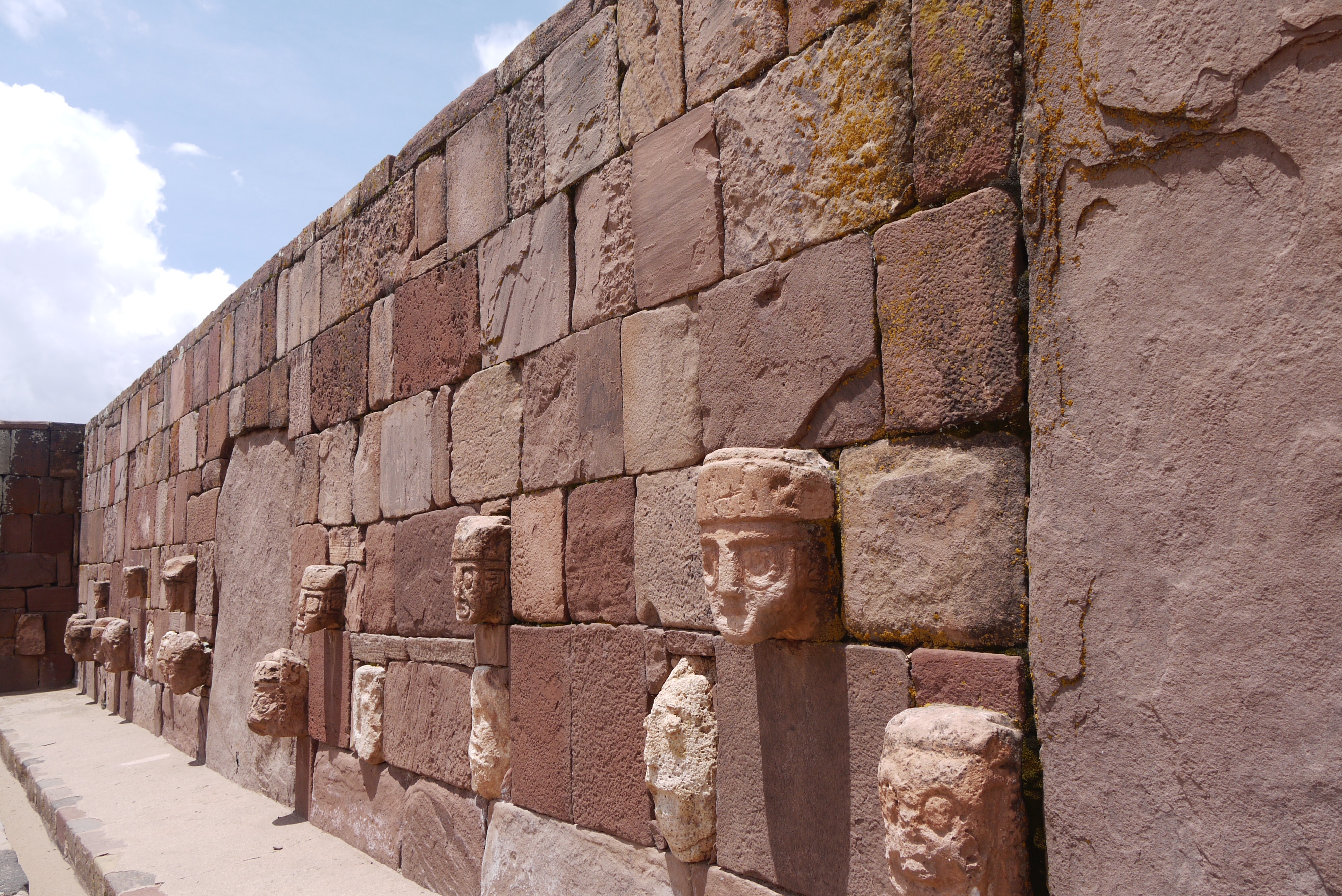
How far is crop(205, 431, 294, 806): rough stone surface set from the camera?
6.38 metres

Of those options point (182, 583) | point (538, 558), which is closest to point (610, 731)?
point (538, 558)

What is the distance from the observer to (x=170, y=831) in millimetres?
5672

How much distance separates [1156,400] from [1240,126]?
19.7 inches

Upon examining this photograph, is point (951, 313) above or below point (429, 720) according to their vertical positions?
above

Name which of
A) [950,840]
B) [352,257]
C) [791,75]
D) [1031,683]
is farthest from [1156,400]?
[352,257]

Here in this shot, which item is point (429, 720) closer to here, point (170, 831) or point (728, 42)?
point (170, 831)

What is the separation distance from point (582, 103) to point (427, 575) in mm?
2301

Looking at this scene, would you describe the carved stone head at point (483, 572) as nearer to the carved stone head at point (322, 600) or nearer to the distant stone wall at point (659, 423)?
the distant stone wall at point (659, 423)

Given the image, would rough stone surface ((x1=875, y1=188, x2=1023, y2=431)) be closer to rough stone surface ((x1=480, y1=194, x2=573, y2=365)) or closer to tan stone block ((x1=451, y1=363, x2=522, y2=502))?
rough stone surface ((x1=480, y1=194, x2=573, y2=365))

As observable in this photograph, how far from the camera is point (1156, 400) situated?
182 centimetres

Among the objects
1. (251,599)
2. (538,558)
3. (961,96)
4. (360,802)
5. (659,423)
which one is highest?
(961,96)

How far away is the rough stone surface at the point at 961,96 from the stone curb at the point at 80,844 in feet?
14.9

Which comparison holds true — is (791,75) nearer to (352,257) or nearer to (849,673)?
(849,673)

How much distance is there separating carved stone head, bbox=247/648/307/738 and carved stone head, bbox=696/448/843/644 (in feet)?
13.4
